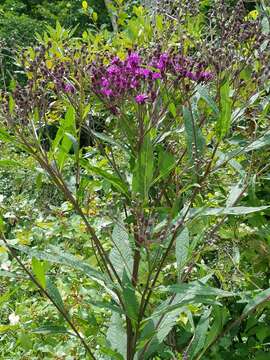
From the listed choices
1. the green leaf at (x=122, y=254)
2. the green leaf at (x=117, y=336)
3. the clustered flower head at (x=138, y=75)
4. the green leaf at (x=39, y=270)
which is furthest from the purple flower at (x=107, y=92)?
the green leaf at (x=117, y=336)

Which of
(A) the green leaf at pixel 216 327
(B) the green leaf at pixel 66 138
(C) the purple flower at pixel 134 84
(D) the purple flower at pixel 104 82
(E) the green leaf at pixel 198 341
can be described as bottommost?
(E) the green leaf at pixel 198 341

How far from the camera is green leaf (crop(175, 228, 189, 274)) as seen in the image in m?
1.53

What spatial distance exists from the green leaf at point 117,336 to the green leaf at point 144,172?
41 cm

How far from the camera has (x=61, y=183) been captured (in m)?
1.55

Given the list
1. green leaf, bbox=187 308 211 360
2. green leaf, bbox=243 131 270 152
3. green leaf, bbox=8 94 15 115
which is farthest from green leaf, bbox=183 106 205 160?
green leaf, bbox=187 308 211 360

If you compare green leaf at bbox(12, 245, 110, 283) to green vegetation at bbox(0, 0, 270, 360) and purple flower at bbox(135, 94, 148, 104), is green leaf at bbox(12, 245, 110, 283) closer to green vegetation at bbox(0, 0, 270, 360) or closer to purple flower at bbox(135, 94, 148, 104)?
green vegetation at bbox(0, 0, 270, 360)

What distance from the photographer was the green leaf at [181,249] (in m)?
1.53

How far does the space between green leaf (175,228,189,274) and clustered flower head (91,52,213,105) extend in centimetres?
35

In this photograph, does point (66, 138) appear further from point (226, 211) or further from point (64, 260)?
point (226, 211)

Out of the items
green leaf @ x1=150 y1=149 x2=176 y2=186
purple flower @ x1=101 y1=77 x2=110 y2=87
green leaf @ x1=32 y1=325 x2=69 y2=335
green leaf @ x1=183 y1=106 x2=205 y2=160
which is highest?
purple flower @ x1=101 y1=77 x2=110 y2=87

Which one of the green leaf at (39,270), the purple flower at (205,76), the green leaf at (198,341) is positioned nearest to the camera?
the green leaf at (39,270)

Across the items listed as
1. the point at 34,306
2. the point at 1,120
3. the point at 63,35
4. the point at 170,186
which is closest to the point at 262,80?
the point at 170,186

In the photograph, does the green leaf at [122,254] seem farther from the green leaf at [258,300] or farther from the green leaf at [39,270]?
the green leaf at [258,300]

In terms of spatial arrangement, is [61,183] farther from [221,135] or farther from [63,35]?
[63,35]
